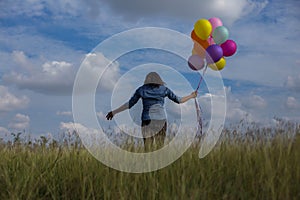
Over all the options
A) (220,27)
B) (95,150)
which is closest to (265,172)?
(95,150)

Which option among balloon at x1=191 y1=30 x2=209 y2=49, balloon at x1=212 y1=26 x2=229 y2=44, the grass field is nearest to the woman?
balloon at x1=191 y1=30 x2=209 y2=49

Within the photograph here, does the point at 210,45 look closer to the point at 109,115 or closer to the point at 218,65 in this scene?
the point at 218,65

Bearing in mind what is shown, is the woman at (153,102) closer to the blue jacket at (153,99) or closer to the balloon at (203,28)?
the blue jacket at (153,99)

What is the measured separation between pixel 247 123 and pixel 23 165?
3471 millimetres

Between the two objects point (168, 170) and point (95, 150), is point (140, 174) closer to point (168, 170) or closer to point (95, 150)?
point (168, 170)

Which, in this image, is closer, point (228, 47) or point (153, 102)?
point (153, 102)

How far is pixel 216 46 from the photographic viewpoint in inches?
303

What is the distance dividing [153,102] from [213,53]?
58.4 inches

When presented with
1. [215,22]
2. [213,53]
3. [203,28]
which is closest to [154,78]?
[213,53]

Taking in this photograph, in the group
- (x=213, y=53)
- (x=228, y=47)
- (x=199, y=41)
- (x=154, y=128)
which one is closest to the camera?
(x=154, y=128)

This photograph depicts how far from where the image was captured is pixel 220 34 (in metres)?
7.75

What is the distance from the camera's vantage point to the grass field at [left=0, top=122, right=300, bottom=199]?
437 centimetres

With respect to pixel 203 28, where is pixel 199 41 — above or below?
below

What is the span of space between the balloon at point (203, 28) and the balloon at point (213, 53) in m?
0.26
